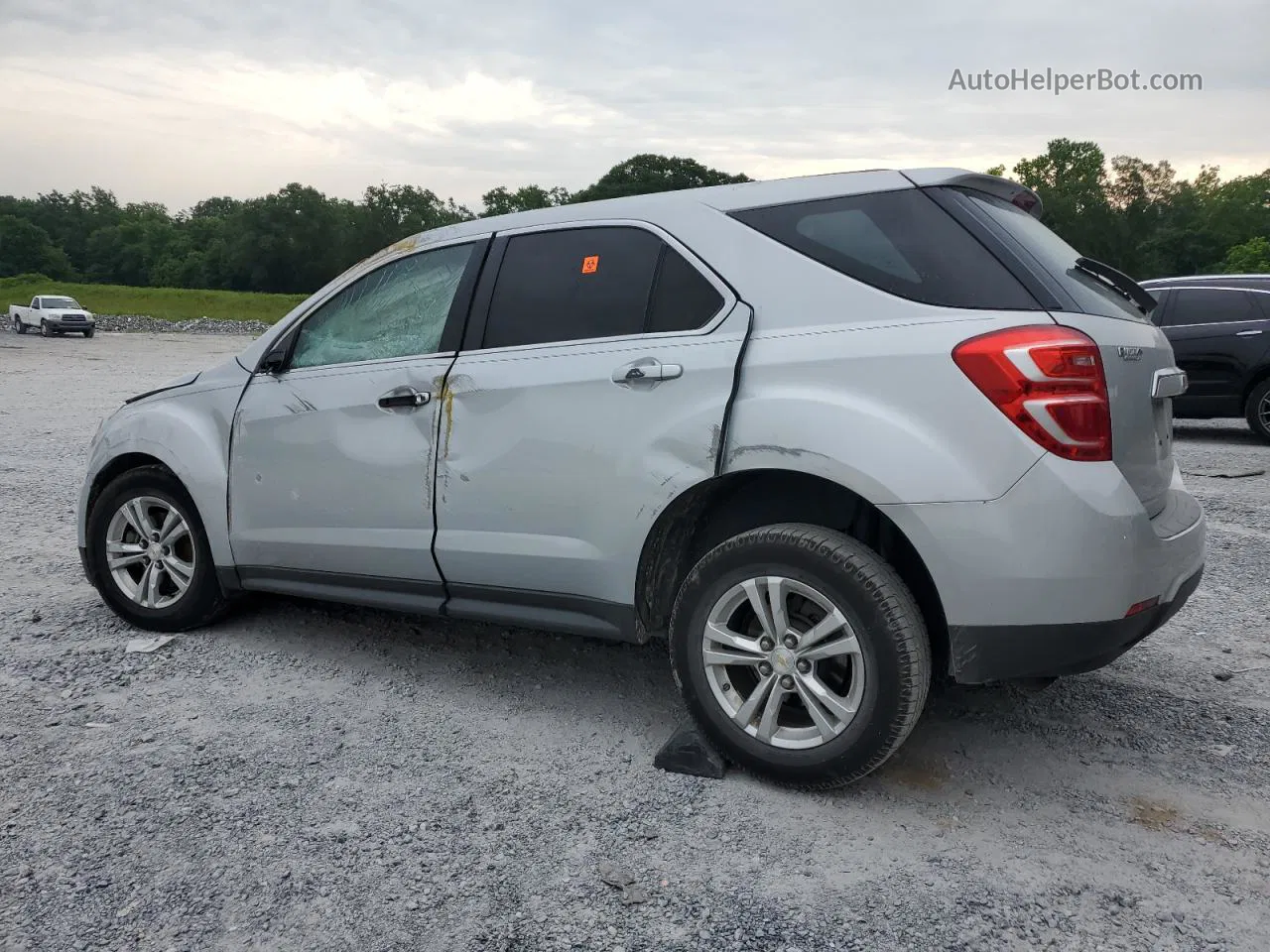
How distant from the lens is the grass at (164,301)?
2209 inches

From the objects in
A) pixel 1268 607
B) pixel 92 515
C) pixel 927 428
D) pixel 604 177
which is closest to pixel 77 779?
pixel 92 515

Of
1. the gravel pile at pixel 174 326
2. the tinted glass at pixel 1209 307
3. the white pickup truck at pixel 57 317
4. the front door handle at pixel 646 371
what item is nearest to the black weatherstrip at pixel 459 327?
the front door handle at pixel 646 371

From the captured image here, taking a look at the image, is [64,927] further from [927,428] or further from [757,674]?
[927,428]

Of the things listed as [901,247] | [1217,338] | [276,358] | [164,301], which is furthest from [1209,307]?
[164,301]

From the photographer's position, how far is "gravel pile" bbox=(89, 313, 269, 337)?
143ft

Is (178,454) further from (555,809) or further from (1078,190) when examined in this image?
(1078,190)

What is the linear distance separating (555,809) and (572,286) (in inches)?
71.0

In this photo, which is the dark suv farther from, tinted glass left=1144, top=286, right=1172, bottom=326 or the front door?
the front door

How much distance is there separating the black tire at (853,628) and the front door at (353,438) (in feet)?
3.86

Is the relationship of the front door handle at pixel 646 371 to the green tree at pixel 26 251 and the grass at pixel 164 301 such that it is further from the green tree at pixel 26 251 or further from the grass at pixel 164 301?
the green tree at pixel 26 251

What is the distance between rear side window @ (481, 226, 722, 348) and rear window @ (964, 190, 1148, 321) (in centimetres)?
90

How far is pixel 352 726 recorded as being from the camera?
12.1 ft

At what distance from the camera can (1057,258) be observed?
10.5 ft

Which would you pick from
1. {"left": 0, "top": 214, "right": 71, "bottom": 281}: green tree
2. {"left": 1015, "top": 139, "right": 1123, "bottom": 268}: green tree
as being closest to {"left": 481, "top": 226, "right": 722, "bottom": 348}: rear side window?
{"left": 1015, "top": 139, "right": 1123, "bottom": 268}: green tree
